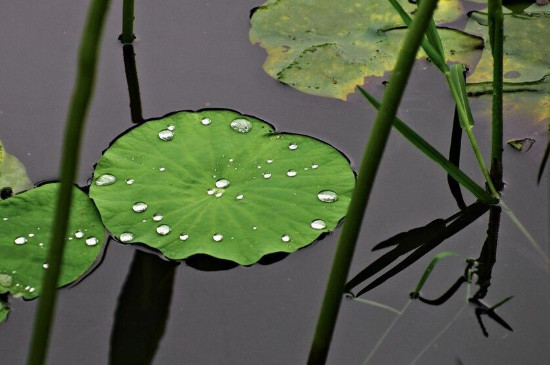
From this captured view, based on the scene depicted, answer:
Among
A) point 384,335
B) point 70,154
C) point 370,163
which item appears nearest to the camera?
point 70,154

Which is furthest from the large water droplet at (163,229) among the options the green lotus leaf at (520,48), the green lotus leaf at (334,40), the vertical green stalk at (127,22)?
the green lotus leaf at (520,48)

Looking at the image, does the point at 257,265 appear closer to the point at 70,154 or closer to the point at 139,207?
the point at 139,207

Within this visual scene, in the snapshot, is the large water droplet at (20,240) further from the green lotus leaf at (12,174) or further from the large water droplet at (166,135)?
the large water droplet at (166,135)

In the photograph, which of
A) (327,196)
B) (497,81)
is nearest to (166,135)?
(327,196)

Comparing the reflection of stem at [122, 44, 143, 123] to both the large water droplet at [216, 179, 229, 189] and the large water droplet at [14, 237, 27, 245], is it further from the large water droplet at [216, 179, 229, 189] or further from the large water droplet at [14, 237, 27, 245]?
the large water droplet at [14, 237, 27, 245]

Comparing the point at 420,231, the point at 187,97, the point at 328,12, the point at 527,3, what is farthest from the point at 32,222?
the point at 527,3

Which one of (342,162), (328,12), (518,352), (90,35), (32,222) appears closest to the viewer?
(90,35)

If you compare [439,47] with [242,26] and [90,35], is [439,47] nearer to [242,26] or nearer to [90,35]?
[242,26]
